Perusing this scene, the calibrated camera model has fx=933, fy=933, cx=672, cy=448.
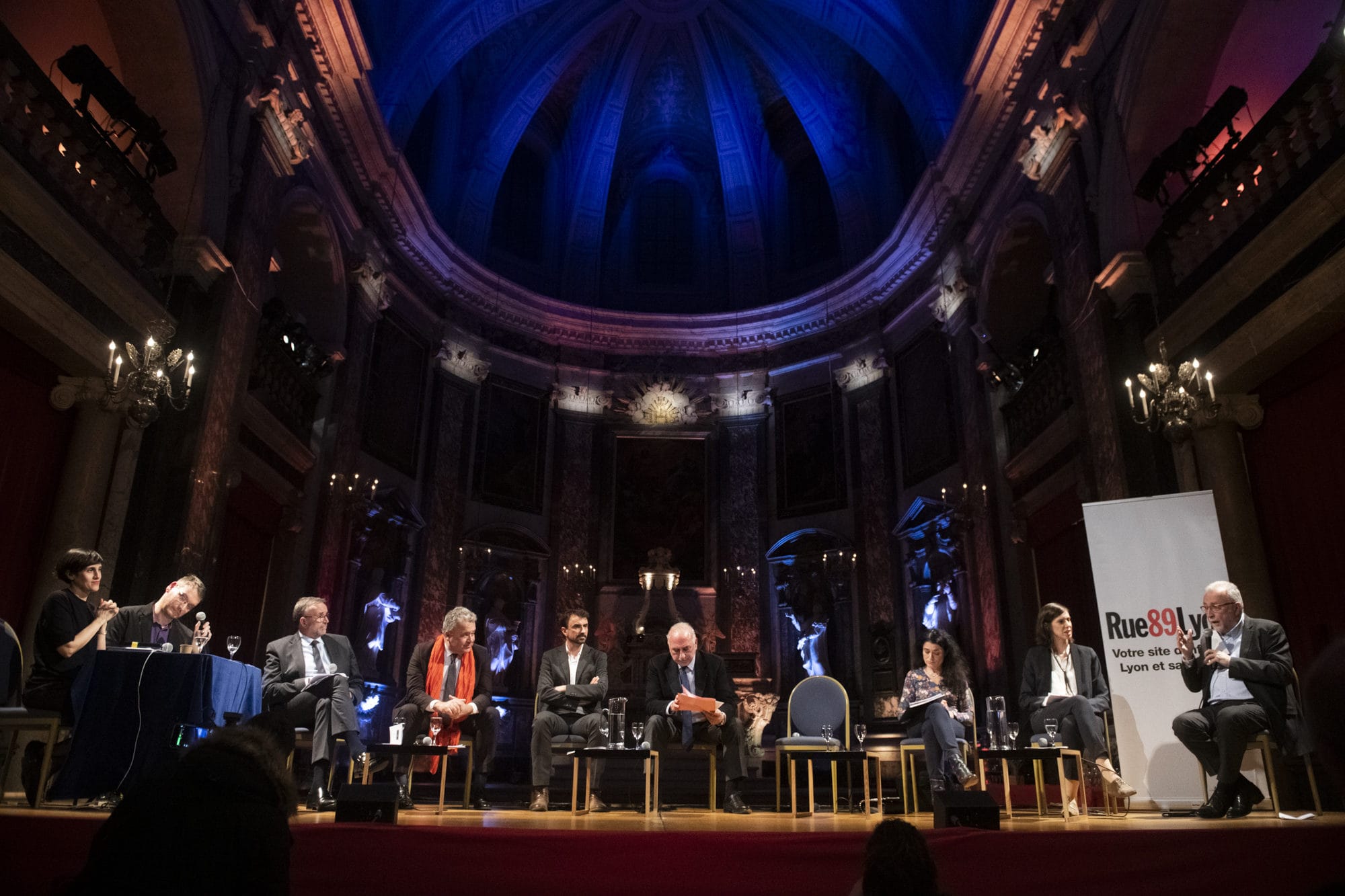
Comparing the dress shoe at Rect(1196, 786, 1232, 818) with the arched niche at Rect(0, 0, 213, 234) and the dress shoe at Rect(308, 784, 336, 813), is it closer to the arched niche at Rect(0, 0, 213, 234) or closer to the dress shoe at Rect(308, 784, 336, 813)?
the dress shoe at Rect(308, 784, 336, 813)

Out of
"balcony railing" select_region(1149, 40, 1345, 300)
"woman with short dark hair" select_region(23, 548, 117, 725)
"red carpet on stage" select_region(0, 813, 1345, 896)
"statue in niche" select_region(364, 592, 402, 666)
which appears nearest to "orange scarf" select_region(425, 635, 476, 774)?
"woman with short dark hair" select_region(23, 548, 117, 725)

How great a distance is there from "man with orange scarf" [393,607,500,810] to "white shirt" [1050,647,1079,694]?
141 inches

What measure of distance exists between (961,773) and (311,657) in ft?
13.2

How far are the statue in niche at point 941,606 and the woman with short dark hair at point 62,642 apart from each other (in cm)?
937

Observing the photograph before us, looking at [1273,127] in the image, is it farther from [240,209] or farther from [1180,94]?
[240,209]

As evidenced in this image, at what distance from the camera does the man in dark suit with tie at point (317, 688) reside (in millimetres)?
5574

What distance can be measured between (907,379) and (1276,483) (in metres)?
6.96

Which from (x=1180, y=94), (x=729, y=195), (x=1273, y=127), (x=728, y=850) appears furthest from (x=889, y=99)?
(x=728, y=850)

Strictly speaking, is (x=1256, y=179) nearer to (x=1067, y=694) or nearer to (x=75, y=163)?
(x=1067, y=694)

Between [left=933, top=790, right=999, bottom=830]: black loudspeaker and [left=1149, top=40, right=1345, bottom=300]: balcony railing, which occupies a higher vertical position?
[left=1149, top=40, right=1345, bottom=300]: balcony railing

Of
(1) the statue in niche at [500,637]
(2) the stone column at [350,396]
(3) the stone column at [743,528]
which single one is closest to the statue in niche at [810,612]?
(3) the stone column at [743,528]

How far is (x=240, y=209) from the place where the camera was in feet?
28.8

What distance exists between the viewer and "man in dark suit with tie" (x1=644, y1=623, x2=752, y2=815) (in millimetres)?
5777

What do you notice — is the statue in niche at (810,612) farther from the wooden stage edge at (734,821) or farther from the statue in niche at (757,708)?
the wooden stage edge at (734,821)
